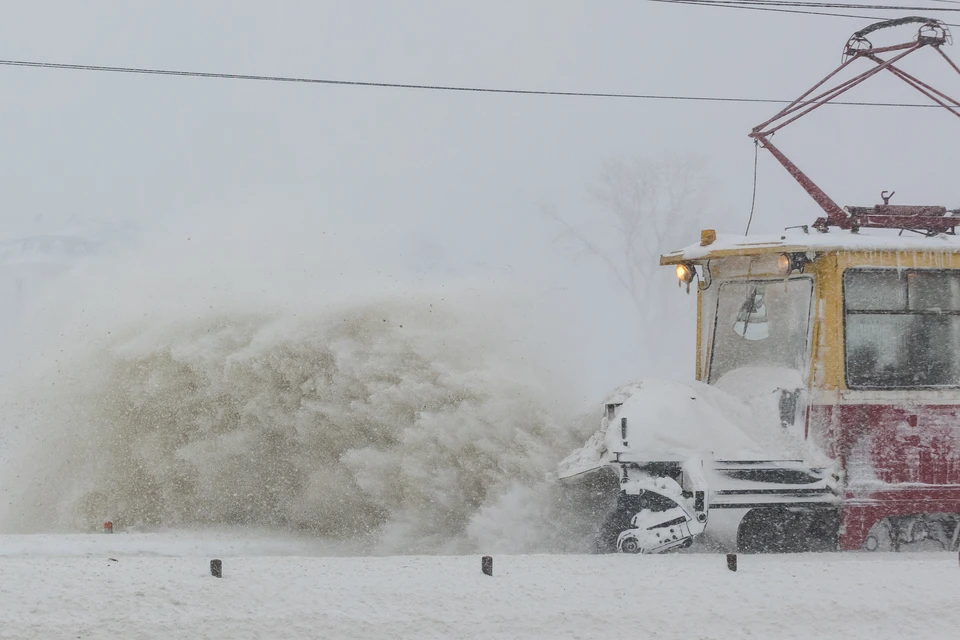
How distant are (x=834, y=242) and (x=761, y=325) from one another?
1.05m

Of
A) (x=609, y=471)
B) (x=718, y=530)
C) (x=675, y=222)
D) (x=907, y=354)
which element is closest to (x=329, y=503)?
(x=609, y=471)

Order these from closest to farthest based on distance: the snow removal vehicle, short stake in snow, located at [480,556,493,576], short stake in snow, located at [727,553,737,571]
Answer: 1. short stake in snow, located at [480,556,493,576]
2. short stake in snow, located at [727,553,737,571]
3. the snow removal vehicle

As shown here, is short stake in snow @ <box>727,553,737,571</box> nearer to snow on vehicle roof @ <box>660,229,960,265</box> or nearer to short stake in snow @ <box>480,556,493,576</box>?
short stake in snow @ <box>480,556,493,576</box>

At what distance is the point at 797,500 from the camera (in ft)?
21.9

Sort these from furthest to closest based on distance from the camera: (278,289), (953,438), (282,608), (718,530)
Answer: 1. (278,289)
2. (953,438)
3. (718,530)
4. (282,608)

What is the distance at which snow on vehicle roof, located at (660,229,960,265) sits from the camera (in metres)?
6.86

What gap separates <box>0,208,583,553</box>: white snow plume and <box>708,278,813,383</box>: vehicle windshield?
1494 millimetres

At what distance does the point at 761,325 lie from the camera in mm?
7656

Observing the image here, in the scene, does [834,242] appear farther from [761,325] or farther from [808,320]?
[761,325]

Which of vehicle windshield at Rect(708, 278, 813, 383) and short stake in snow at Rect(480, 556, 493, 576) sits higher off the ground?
vehicle windshield at Rect(708, 278, 813, 383)

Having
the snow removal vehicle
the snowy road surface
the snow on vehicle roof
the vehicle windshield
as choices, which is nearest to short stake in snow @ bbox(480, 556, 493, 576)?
the snowy road surface

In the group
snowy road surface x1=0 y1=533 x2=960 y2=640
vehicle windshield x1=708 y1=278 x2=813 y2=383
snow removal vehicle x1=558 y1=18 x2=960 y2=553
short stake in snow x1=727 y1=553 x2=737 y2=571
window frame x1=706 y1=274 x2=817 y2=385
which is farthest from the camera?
vehicle windshield x1=708 y1=278 x2=813 y2=383

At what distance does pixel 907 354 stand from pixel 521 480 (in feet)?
9.94

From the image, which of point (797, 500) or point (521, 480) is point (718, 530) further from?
point (521, 480)
